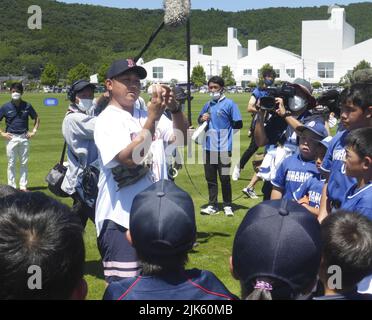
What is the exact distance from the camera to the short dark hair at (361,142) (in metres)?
3.54

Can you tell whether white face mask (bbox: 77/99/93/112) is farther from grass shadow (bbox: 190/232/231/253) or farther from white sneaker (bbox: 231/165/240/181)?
white sneaker (bbox: 231/165/240/181)

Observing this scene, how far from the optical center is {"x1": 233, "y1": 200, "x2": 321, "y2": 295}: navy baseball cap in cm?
201

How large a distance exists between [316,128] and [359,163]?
4.09 feet

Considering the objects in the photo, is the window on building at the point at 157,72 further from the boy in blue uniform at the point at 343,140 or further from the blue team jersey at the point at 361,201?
the blue team jersey at the point at 361,201

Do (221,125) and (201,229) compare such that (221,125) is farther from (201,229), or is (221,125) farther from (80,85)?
(80,85)

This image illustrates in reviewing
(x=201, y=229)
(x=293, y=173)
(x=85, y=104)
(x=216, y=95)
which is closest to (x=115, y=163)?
(x=293, y=173)

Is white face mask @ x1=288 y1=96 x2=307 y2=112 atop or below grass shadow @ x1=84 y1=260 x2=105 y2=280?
atop

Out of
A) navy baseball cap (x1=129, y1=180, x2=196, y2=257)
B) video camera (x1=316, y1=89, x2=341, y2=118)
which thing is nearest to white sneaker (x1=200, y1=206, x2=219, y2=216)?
video camera (x1=316, y1=89, x2=341, y2=118)

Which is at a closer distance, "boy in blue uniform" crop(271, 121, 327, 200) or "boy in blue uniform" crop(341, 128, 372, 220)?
"boy in blue uniform" crop(341, 128, 372, 220)

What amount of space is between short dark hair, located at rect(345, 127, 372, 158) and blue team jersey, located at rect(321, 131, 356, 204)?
0.30 m

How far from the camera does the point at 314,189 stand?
467 cm

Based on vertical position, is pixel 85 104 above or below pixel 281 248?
above

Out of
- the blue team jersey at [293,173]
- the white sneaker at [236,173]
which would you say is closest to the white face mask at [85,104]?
the blue team jersey at [293,173]

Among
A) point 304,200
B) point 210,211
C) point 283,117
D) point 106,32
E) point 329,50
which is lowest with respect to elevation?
point 210,211
